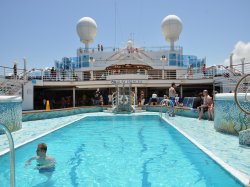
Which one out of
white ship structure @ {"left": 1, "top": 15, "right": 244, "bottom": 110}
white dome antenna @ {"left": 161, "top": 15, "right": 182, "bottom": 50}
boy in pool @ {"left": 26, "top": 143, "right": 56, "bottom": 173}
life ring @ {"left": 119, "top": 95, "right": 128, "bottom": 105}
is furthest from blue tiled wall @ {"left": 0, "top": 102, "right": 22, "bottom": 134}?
white dome antenna @ {"left": 161, "top": 15, "right": 182, "bottom": 50}

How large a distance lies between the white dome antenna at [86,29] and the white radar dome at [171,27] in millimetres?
8838

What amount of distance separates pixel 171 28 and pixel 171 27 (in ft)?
0.39

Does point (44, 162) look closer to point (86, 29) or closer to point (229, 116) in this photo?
point (229, 116)

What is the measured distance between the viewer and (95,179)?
4.25 meters

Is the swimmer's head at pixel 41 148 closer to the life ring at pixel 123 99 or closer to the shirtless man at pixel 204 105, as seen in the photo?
the shirtless man at pixel 204 105

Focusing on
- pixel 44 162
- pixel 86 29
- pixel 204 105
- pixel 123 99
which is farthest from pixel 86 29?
pixel 44 162

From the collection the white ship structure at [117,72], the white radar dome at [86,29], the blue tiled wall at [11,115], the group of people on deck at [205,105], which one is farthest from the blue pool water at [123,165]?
the white radar dome at [86,29]

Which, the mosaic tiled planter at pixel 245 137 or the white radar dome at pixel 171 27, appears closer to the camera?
the mosaic tiled planter at pixel 245 137

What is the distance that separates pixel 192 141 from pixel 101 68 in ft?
69.3

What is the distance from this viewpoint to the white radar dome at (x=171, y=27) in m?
30.0

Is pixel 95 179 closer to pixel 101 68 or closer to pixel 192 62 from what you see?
pixel 101 68

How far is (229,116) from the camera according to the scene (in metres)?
7.47

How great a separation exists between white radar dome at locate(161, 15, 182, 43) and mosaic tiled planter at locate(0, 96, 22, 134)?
24.2 meters

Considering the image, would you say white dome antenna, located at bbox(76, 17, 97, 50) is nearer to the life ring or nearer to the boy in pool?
the life ring
